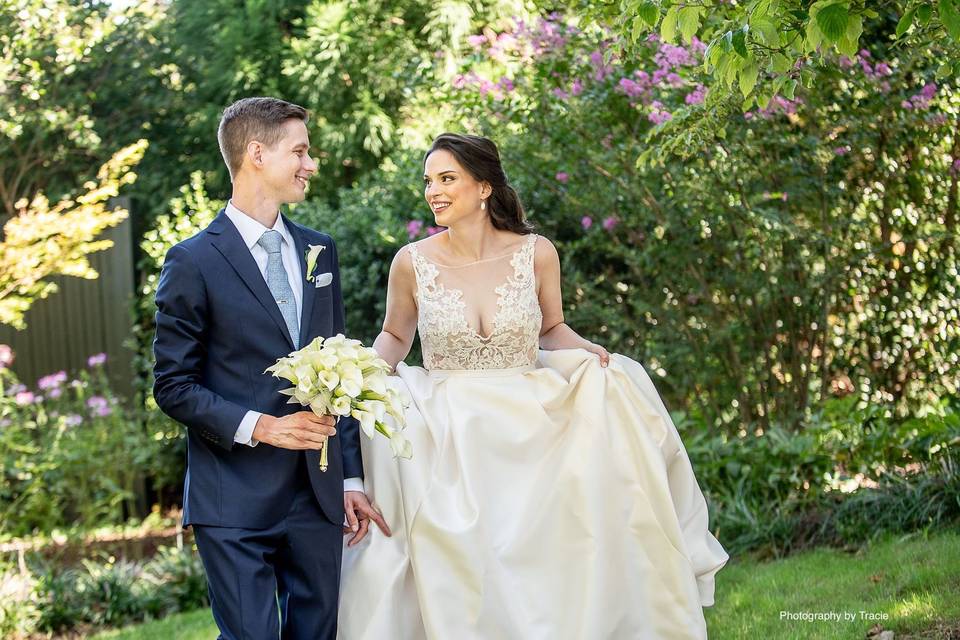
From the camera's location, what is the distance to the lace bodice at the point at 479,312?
3676mm

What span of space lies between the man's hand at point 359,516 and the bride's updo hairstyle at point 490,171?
49.2 inches

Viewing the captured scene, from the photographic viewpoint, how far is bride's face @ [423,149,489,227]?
377cm

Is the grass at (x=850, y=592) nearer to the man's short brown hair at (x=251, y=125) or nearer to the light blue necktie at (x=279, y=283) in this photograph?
the light blue necktie at (x=279, y=283)

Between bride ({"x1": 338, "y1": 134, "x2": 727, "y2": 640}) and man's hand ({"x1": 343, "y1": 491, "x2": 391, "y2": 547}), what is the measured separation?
37 mm

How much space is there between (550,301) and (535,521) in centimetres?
96

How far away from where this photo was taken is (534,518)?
3.23 m

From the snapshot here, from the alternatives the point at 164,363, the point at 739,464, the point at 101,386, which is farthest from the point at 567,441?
the point at 101,386

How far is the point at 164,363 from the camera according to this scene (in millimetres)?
2709

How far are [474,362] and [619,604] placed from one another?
3.08 ft

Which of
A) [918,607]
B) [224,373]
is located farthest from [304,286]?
[918,607]

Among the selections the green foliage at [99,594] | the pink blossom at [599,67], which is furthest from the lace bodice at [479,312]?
the green foliage at [99,594]

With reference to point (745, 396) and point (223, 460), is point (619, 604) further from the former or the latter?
point (745, 396)

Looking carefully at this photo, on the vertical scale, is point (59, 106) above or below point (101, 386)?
above

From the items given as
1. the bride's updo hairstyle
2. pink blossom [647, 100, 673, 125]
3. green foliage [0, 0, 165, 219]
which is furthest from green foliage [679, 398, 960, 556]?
green foliage [0, 0, 165, 219]
